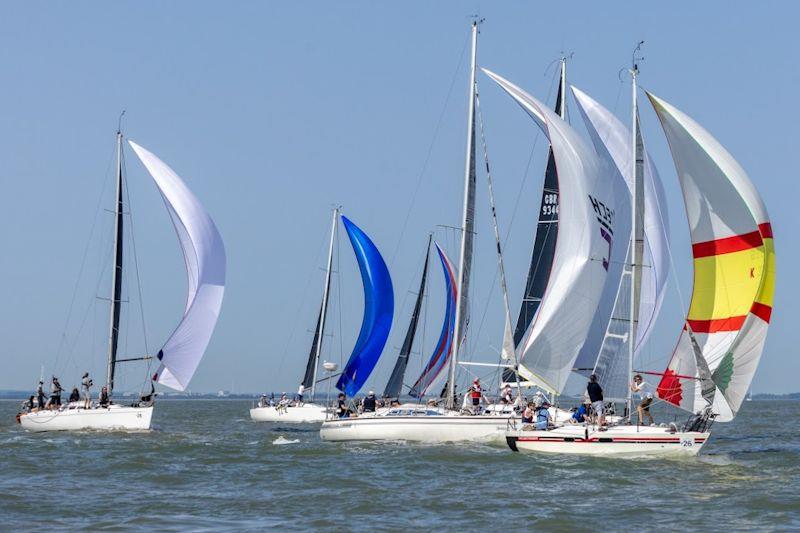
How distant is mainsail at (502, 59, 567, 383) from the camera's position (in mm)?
41969

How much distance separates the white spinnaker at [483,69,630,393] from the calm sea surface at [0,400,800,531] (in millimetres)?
2796

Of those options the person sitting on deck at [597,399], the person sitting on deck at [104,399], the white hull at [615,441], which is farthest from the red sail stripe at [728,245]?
the person sitting on deck at [104,399]

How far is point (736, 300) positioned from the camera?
2808cm

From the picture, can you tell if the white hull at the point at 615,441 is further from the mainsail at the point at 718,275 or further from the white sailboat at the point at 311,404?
the white sailboat at the point at 311,404

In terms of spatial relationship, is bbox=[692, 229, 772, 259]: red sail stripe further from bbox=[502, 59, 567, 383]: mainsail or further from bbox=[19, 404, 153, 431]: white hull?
bbox=[19, 404, 153, 431]: white hull

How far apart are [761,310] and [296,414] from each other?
34138mm

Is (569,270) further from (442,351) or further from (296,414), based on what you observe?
(296,414)

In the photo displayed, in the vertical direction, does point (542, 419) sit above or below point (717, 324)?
below

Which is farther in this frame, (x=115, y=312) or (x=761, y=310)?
(x=115, y=312)

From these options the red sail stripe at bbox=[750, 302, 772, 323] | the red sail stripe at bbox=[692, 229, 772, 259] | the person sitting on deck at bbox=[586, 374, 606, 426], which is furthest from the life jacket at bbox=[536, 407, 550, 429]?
the red sail stripe at bbox=[750, 302, 772, 323]

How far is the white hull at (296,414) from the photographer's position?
5788cm

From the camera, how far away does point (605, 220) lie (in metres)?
34.3

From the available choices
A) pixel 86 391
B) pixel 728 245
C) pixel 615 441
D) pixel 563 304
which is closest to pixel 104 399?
pixel 86 391

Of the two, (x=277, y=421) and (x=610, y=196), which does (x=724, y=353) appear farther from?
(x=277, y=421)
